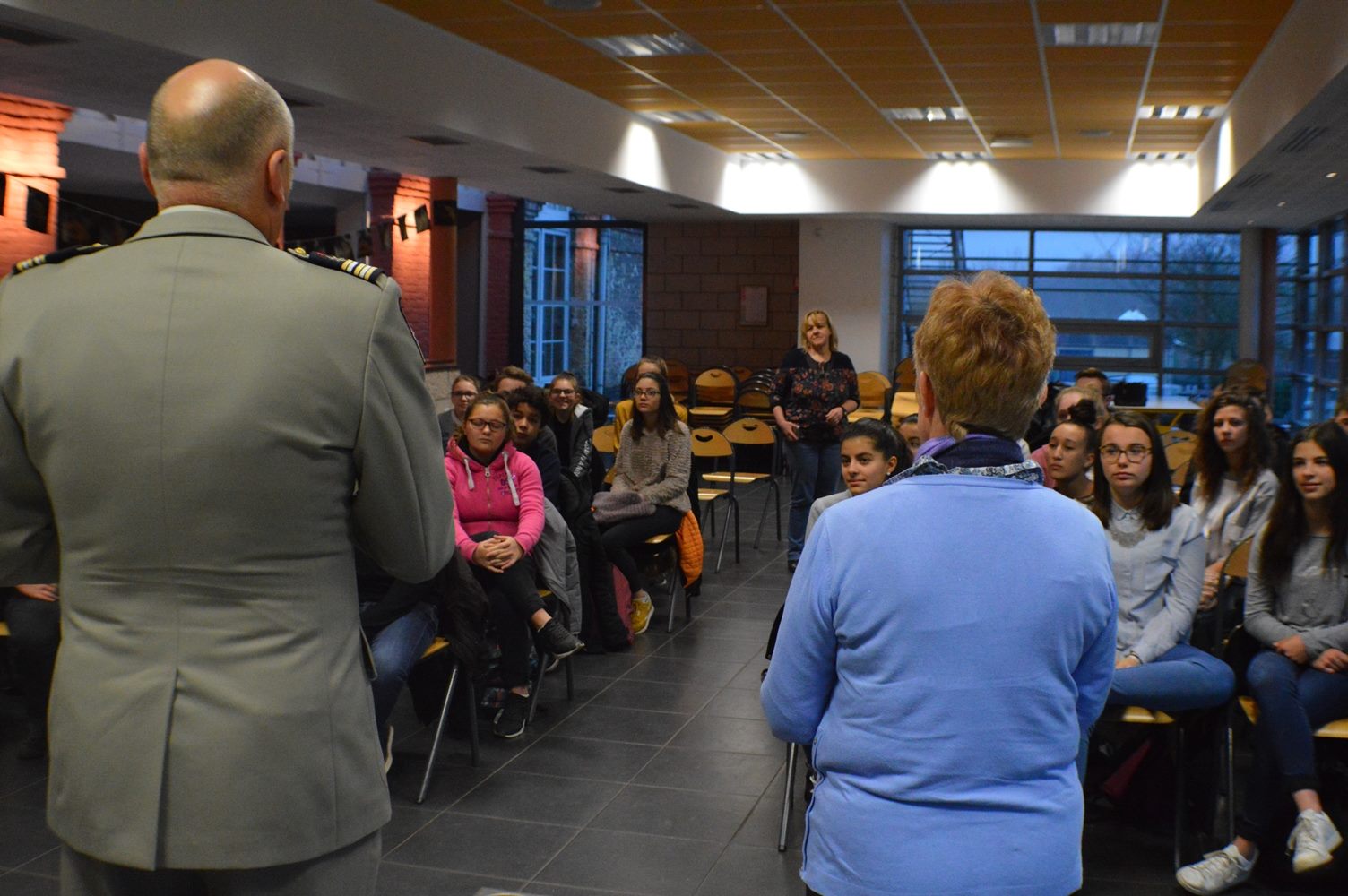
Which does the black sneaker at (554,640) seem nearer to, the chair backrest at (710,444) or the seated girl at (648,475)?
the seated girl at (648,475)

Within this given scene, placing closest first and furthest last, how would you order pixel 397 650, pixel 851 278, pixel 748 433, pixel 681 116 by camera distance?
pixel 397 650
pixel 748 433
pixel 681 116
pixel 851 278

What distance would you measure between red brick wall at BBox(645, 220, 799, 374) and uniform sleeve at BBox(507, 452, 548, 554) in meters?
10.9

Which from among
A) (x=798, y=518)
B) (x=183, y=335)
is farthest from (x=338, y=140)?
(x=183, y=335)

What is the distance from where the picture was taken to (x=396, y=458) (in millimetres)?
1278

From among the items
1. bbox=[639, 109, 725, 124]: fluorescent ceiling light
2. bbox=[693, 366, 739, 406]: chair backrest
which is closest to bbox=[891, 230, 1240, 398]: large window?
bbox=[693, 366, 739, 406]: chair backrest

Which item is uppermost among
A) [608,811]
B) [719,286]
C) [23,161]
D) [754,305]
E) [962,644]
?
[23,161]

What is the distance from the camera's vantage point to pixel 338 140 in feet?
27.7

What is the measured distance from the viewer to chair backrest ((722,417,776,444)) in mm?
8617

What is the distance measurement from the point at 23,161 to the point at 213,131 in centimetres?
738

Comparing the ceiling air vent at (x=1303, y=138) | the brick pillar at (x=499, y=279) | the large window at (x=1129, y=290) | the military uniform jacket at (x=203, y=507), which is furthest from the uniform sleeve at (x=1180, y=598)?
the brick pillar at (x=499, y=279)

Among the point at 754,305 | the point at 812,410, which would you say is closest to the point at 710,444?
the point at 812,410

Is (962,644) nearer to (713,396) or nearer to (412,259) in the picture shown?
(412,259)

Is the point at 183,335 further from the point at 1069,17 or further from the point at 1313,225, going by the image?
the point at 1313,225

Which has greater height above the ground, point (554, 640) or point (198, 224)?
point (198, 224)
